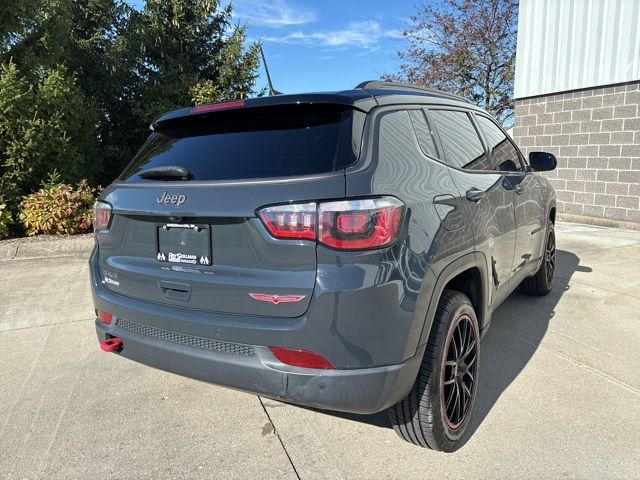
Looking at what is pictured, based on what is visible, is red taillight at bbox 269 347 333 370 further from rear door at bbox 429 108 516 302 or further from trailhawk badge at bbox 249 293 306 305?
rear door at bbox 429 108 516 302

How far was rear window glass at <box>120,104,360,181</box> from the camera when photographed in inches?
84.3

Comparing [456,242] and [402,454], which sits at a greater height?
[456,242]

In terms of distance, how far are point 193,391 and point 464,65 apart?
1603 cm

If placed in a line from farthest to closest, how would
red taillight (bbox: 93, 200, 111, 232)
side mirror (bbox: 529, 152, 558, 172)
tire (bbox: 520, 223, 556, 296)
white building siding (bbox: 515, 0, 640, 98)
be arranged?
1. white building siding (bbox: 515, 0, 640, 98)
2. tire (bbox: 520, 223, 556, 296)
3. side mirror (bbox: 529, 152, 558, 172)
4. red taillight (bbox: 93, 200, 111, 232)

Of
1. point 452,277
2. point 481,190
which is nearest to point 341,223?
point 452,277

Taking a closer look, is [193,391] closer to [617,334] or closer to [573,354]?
[573,354]

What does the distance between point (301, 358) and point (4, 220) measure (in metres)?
7.59

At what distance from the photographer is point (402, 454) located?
2.51m

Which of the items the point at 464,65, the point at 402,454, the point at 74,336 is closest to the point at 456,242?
the point at 402,454


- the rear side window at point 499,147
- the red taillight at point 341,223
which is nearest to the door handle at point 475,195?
the rear side window at point 499,147

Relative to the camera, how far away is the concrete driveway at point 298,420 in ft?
7.98

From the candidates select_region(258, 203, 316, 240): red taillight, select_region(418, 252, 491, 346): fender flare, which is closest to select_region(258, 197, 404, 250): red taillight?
select_region(258, 203, 316, 240): red taillight

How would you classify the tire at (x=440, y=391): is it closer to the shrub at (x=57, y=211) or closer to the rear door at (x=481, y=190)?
the rear door at (x=481, y=190)

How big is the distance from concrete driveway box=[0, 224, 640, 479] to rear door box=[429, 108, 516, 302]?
74 cm
